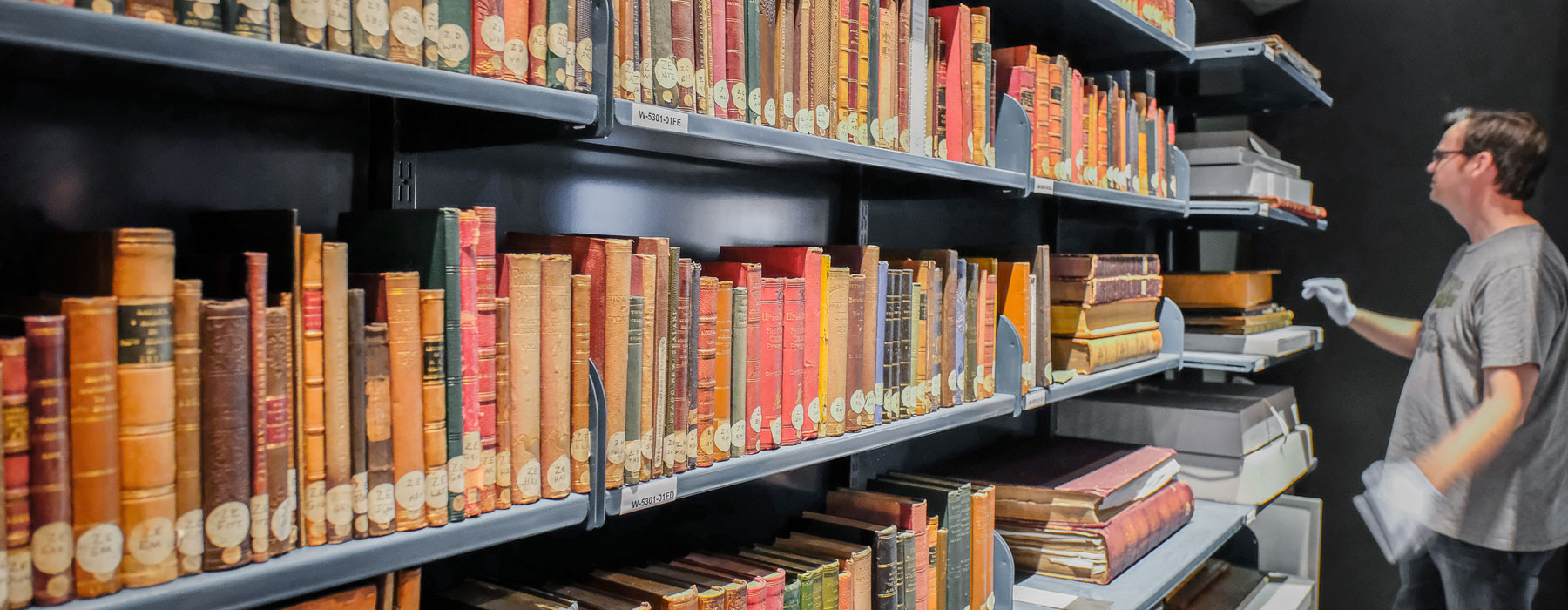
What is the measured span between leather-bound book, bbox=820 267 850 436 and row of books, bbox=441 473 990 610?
21 cm

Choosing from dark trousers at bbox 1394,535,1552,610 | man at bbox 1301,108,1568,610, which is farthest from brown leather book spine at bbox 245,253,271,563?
dark trousers at bbox 1394,535,1552,610

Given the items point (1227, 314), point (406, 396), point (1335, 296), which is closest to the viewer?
point (406, 396)

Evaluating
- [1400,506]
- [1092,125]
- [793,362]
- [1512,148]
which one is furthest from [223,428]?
[1512,148]

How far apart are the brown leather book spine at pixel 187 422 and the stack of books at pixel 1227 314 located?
A: 267cm

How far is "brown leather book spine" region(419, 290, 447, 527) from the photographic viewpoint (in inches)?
35.4

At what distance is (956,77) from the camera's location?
1.62m

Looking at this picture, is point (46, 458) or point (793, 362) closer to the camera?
point (46, 458)

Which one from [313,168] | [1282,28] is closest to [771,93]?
[313,168]

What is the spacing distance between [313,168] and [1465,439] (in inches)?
100

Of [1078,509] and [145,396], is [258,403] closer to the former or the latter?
[145,396]

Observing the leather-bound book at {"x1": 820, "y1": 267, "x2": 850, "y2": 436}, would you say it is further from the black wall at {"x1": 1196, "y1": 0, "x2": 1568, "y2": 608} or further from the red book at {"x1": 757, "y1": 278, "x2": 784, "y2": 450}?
the black wall at {"x1": 1196, "y1": 0, "x2": 1568, "y2": 608}

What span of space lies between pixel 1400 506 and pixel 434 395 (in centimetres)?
268

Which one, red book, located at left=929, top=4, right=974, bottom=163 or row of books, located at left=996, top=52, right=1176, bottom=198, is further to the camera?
row of books, located at left=996, top=52, right=1176, bottom=198

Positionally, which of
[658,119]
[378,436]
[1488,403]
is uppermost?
[658,119]
